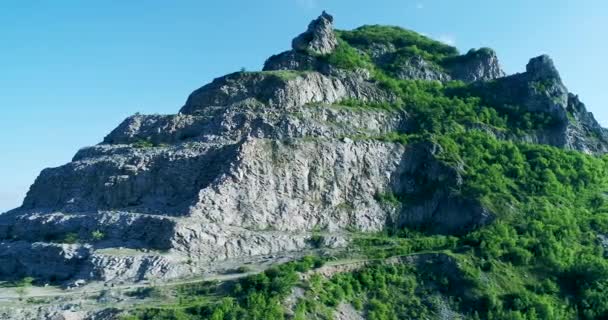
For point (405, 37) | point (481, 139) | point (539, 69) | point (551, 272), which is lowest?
point (551, 272)

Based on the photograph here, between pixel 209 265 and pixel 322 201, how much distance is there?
13.5 metres

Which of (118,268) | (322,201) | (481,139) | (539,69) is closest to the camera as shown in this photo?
(118,268)

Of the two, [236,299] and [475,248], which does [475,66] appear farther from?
[236,299]

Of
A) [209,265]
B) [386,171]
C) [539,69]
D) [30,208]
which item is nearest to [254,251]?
[209,265]

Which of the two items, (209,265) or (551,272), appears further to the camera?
(551,272)

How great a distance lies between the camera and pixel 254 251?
1997 inches

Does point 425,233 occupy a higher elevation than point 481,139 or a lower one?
lower

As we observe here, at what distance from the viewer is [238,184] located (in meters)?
53.7

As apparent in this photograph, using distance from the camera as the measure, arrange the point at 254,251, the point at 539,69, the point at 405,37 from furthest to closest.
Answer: the point at 405,37 < the point at 539,69 < the point at 254,251

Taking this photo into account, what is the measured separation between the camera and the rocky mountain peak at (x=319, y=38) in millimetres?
73500

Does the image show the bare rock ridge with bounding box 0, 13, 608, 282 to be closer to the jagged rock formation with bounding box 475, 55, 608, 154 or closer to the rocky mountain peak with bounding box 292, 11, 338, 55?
the jagged rock formation with bounding box 475, 55, 608, 154

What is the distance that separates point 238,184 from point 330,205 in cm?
900

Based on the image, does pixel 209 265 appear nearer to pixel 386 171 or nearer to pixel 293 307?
pixel 293 307

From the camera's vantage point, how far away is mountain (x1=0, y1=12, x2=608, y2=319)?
151ft
